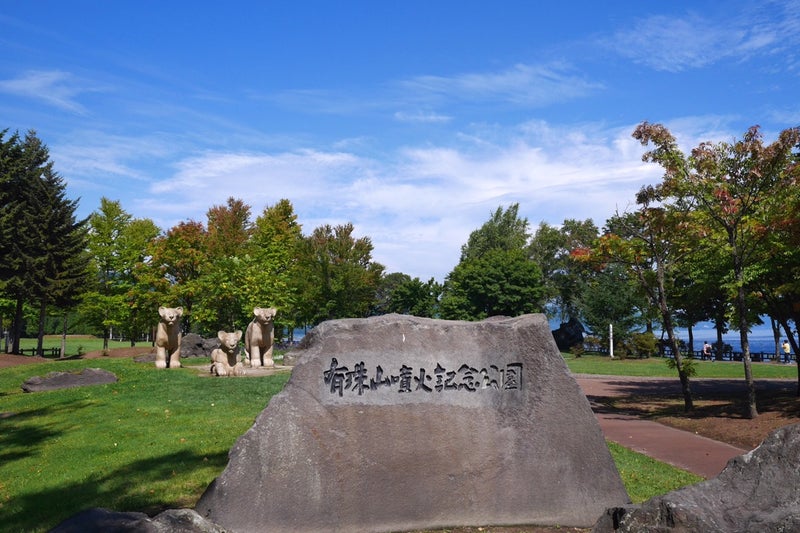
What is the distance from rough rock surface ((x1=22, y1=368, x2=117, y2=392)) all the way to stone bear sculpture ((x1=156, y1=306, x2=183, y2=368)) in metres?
2.16

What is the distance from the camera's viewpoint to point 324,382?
6285 mm

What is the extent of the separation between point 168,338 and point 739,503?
18780 mm

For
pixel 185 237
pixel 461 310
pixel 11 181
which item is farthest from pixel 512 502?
pixel 461 310

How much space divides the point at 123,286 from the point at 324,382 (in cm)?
3353

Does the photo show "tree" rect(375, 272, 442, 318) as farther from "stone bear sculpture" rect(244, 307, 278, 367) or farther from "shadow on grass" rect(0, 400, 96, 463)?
"shadow on grass" rect(0, 400, 96, 463)

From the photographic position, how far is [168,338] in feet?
66.0

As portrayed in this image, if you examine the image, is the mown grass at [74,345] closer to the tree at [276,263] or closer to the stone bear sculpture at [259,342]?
the tree at [276,263]

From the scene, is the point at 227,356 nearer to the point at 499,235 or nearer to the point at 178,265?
the point at 178,265

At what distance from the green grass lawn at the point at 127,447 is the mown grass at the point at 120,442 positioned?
0.02 meters

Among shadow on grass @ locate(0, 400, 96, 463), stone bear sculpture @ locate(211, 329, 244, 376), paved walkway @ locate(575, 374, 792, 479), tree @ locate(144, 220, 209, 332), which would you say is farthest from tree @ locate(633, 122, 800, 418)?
tree @ locate(144, 220, 209, 332)

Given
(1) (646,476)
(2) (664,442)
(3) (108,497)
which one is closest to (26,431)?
(3) (108,497)

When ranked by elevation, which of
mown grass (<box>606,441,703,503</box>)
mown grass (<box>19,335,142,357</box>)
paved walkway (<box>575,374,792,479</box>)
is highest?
mown grass (<box>19,335,142,357</box>)

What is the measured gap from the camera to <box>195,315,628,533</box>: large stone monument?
19.6 ft

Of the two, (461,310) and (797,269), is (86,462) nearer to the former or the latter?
(797,269)
